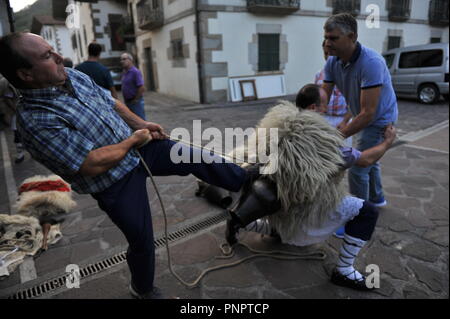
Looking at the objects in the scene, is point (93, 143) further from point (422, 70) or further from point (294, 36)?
point (294, 36)

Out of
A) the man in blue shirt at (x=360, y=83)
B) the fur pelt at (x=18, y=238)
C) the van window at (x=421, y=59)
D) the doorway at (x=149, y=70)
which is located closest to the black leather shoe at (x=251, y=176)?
the man in blue shirt at (x=360, y=83)

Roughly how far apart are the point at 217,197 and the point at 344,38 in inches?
78.9

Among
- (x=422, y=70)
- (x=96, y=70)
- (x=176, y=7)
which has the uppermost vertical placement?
(x=176, y=7)

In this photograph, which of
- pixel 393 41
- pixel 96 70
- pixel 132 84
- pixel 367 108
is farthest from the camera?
pixel 393 41

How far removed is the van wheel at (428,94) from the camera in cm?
979

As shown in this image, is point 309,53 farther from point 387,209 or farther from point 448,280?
point 448,280

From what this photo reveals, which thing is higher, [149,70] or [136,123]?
[149,70]

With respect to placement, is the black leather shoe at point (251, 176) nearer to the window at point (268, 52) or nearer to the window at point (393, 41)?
the window at point (268, 52)

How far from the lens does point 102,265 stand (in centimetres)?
247

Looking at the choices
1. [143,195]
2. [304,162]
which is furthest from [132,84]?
[304,162]

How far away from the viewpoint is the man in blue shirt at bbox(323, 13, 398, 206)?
234 centimetres

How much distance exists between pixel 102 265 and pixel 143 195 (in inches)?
42.2

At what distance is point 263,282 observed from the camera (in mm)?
2223

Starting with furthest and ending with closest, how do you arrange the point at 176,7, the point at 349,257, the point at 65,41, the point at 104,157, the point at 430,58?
1. the point at 65,41
2. the point at 176,7
3. the point at 430,58
4. the point at 349,257
5. the point at 104,157
